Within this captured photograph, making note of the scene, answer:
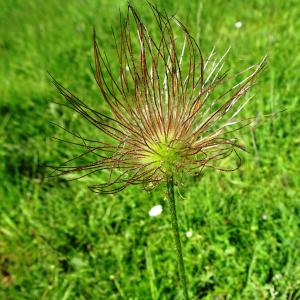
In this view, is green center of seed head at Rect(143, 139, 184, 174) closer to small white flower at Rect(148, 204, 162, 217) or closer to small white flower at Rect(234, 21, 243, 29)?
small white flower at Rect(148, 204, 162, 217)

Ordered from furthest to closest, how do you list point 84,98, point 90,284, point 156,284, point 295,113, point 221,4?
point 221,4 < point 84,98 < point 295,113 < point 90,284 < point 156,284

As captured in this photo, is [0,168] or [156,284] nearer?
[156,284]

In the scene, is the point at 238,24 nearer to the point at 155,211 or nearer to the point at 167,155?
the point at 155,211

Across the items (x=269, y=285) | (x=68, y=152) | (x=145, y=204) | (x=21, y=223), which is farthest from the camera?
(x=68, y=152)

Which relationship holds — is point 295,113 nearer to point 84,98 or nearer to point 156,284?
point 156,284

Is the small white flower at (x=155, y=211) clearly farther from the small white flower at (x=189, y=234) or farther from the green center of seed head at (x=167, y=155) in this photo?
the green center of seed head at (x=167, y=155)

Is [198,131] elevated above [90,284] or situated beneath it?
elevated above

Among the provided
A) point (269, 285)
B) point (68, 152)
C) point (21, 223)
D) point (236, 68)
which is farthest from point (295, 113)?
point (21, 223)

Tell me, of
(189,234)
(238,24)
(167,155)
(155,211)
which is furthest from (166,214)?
(238,24)
